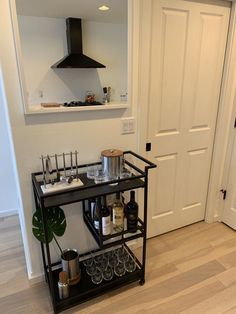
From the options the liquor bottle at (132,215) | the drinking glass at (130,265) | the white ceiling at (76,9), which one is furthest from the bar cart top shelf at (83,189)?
the white ceiling at (76,9)

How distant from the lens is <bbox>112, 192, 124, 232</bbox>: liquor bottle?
1.62 meters

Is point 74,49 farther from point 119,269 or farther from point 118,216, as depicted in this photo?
point 119,269

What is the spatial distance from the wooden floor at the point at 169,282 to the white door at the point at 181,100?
0.83ft

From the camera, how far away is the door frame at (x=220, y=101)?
5.67 ft

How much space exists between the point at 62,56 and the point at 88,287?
5.11 ft

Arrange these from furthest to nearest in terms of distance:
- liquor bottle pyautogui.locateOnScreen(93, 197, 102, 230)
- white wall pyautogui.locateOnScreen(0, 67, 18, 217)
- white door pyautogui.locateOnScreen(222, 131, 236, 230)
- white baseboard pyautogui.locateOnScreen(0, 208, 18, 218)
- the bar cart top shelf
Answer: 1. white baseboard pyautogui.locateOnScreen(0, 208, 18, 218)
2. white wall pyautogui.locateOnScreen(0, 67, 18, 217)
3. white door pyautogui.locateOnScreen(222, 131, 236, 230)
4. liquor bottle pyautogui.locateOnScreen(93, 197, 102, 230)
5. the bar cart top shelf

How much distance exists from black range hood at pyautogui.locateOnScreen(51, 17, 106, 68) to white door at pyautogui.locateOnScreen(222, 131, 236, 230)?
61.4 inches

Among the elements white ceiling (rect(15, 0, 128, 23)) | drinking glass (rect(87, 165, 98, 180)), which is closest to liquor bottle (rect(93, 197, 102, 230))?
drinking glass (rect(87, 165, 98, 180))

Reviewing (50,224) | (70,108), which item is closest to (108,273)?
(50,224)

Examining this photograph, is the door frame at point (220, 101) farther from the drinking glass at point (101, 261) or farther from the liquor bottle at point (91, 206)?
the drinking glass at point (101, 261)

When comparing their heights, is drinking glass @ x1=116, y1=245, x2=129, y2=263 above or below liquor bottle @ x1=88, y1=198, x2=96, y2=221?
below

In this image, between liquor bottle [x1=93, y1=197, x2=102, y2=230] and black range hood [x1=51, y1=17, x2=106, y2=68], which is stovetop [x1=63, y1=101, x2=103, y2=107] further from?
liquor bottle [x1=93, y1=197, x2=102, y2=230]

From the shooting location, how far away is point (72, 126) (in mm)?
1690

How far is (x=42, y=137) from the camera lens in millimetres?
1621
